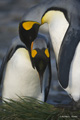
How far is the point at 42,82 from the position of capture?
16.3ft

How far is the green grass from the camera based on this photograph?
3867 mm

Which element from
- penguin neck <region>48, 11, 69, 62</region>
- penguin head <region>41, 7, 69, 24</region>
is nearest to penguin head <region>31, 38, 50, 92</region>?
penguin neck <region>48, 11, 69, 62</region>

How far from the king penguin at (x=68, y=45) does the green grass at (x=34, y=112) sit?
518 mm

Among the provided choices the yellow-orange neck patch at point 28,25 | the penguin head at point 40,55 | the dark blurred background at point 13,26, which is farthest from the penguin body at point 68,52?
the dark blurred background at point 13,26

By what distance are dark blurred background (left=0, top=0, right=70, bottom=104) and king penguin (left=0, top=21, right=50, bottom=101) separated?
1.27 metres

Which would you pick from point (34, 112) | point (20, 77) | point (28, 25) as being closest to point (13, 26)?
point (20, 77)

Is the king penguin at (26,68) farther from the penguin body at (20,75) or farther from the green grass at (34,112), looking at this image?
the green grass at (34,112)

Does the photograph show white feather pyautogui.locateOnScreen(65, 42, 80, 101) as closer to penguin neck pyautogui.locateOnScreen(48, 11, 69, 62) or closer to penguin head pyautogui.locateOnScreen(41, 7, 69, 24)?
penguin neck pyautogui.locateOnScreen(48, 11, 69, 62)

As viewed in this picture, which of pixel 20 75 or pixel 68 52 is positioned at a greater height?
pixel 68 52

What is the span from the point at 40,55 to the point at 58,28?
373mm

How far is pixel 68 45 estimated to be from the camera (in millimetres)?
4551

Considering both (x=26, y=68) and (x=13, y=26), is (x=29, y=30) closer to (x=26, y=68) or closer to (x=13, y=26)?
(x=26, y=68)

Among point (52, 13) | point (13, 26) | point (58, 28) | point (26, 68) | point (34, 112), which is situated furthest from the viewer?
point (13, 26)

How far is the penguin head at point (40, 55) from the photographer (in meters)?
4.50
